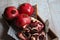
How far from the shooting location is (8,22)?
1.09 metres

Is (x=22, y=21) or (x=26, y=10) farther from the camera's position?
(x=26, y=10)

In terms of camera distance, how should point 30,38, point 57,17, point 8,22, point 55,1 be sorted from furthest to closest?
point 55,1
point 57,17
point 8,22
point 30,38

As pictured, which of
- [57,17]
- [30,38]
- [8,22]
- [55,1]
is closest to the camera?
[30,38]

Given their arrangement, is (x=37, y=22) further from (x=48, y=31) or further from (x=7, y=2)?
(x=7, y=2)

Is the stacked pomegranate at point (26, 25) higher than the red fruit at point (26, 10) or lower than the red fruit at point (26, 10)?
lower

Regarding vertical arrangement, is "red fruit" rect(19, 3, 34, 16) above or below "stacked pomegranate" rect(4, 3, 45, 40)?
above

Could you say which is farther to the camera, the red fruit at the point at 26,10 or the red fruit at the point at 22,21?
the red fruit at the point at 26,10

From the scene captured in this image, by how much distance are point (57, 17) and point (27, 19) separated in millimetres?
351

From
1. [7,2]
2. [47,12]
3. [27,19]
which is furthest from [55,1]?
[27,19]

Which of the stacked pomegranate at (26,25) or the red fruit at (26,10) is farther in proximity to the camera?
the red fruit at (26,10)

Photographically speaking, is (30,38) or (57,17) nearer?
(30,38)

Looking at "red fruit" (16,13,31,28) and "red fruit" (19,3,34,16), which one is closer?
"red fruit" (16,13,31,28)

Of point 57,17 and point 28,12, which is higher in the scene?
point 28,12

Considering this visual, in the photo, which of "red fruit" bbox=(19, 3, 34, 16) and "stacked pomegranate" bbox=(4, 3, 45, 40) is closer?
"stacked pomegranate" bbox=(4, 3, 45, 40)
